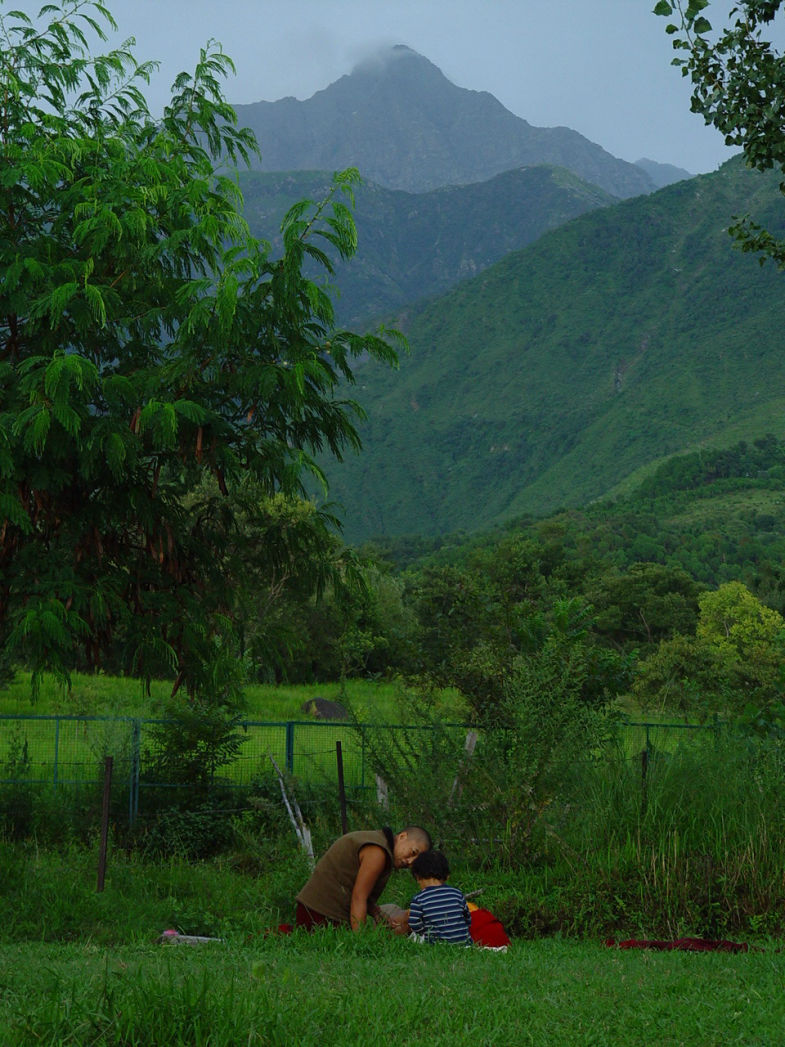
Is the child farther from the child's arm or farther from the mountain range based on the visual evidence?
the mountain range

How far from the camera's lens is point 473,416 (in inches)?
6462

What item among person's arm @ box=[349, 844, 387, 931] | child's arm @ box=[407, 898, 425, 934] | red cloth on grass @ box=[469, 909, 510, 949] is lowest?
red cloth on grass @ box=[469, 909, 510, 949]

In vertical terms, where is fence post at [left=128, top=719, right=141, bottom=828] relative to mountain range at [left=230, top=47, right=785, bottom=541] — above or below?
below

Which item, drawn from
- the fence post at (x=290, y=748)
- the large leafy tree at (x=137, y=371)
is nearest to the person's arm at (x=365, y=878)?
the large leafy tree at (x=137, y=371)

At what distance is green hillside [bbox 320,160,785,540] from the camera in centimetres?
12825

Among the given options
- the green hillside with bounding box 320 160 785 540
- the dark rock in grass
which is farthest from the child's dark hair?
the green hillside with bounding box 320 160 785 540

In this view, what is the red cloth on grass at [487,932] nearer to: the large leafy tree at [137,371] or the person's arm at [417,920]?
→ the person's arm at [417,920]

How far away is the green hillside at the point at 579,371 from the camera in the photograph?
12825 cm

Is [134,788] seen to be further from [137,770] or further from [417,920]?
[417,920]

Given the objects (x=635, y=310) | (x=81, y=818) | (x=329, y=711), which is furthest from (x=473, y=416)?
(x=81, y=818)

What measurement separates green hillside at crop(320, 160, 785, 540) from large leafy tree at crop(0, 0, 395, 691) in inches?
3882

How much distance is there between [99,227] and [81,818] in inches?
308

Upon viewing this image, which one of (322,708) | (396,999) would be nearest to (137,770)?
(396,999)

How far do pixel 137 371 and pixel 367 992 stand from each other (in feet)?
17.6
